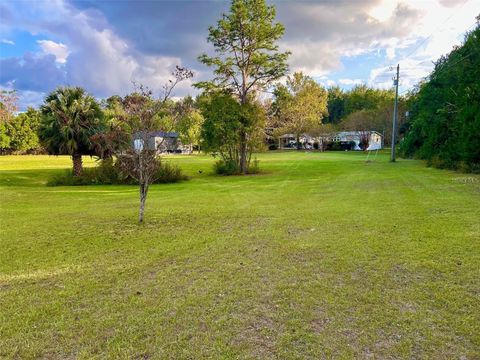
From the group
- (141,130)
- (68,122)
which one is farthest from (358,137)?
(141,130)

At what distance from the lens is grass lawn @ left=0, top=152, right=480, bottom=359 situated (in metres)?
3.08

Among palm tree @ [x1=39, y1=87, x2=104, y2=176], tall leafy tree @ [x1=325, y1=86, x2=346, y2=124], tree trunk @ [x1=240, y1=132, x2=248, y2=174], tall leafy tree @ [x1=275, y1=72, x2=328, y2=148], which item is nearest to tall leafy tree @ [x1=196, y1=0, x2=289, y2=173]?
tree trunk @ [x1=240, y1=132, x2=248, y2=174]

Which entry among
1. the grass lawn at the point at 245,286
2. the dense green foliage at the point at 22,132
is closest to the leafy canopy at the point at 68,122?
the grass lawn at the point at 245,286

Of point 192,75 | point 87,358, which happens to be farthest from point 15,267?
point 192,75

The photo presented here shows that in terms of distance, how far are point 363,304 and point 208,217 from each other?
5.44 m

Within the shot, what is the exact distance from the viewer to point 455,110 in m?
22.3

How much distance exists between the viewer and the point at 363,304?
3773 millimetres

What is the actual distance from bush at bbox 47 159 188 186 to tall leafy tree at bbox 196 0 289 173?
608 centimetres

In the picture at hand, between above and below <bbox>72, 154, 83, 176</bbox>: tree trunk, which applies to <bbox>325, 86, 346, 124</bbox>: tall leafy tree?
above

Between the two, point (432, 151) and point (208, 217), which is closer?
point (208, 217)

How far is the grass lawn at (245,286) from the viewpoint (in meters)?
3.08

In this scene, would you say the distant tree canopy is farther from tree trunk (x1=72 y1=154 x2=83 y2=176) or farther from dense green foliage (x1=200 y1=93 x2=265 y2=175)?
tree trunk (x1=72 y1=154 x2=83 y2=176)

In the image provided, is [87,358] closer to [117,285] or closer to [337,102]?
[117,285]

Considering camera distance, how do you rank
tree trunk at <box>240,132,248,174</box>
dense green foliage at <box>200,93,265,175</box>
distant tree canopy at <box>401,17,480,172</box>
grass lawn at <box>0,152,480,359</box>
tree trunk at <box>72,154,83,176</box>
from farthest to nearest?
tree trunk at <box>240,132,248,174</box>, dense green foliage at <box>200,93,265,175</box>, tree trunk at <box>72,154,83,176</box>, distant tree canopy at <box>401,17,480,172</box>, grass lawn at <box>0,152,480,359</box>
